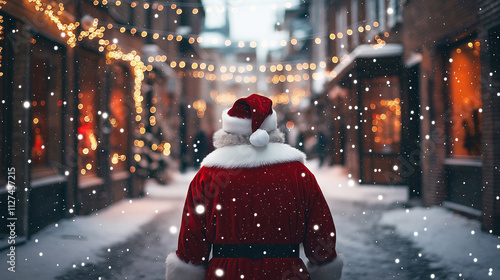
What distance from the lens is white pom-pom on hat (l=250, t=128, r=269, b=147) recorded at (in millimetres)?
2150

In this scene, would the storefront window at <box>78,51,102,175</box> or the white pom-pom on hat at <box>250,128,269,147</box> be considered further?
the storefront window at <box>78,51,102,175</box>

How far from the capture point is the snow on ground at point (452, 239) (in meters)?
5.15

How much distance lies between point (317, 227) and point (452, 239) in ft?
16.3

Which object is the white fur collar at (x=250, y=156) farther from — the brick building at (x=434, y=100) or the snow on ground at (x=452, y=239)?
the brick building at (x=434, y=100)

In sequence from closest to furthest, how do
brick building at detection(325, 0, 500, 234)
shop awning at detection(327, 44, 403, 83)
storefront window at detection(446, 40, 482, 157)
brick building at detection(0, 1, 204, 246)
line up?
1. brick building at detection(0, 1, 204, 246)
2. brick building at detection(325, 0, 500, 234)
3. storefront window at detection(446, 40, 482, 157)
4. shop awning at detection(327, 44, 403, 83)

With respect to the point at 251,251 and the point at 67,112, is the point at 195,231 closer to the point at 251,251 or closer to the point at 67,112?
the point at 251,251

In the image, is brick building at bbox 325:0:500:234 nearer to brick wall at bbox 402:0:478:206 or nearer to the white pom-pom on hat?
brick wall at bbox 402:0:478:206

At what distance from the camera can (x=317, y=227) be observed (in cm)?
221

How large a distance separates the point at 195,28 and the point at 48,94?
21.4m

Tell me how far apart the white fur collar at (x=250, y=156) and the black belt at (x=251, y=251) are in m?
0.43

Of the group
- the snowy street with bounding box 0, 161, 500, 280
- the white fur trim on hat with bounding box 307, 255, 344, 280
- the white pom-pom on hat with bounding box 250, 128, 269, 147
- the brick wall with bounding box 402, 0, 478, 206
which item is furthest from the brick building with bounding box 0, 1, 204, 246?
the brick wall with bounding box 402, 0, 478, 206

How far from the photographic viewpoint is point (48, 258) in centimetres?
556

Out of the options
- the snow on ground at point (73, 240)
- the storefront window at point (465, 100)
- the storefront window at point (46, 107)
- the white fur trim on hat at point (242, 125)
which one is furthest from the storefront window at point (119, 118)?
the white fur trim on hat at point (242, 125)

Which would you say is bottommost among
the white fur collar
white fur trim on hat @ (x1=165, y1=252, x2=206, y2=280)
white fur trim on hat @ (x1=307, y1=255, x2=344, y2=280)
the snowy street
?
the snowy street
